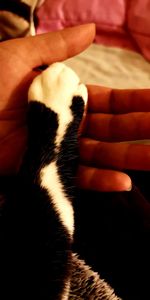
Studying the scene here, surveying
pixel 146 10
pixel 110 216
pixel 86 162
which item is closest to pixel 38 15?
pixel 146 10

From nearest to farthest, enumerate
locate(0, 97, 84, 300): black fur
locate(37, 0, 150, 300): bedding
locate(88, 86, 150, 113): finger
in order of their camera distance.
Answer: locate(0, 97, 84, 300): black fur, locate(37, 0, 150, 300): bedding, locate(88, 86, 150, 113): finger

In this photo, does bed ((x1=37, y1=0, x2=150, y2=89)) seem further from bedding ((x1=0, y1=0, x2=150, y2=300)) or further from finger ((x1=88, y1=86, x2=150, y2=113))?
finger ((x1=88, y1=86, x2=150, y2=113))

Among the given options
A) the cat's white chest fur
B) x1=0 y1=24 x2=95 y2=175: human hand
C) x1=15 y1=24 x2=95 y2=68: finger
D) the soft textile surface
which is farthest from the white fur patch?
the soft textile surface

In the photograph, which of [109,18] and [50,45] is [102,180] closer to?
[50,45]

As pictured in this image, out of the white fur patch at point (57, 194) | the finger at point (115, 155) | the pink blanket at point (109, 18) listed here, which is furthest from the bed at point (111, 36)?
the white fur patch at point (57, 194)

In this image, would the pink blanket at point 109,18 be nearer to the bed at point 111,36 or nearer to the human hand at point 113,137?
the bed at point 111,36

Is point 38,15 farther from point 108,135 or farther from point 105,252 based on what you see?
point 105,252

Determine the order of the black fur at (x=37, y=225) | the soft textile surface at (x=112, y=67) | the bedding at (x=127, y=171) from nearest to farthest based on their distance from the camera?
the black fur at (x=37, y=225) → the bedding at (x=127, y=171) → the soft textile surface at (x=112, y=67)

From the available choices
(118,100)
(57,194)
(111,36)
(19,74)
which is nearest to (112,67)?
(111,36)
